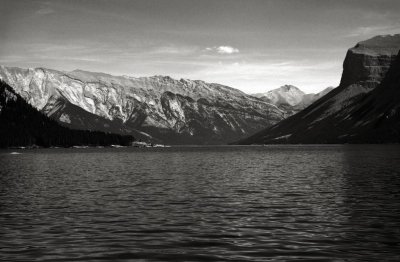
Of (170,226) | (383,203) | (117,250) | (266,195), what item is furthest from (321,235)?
(266,195)

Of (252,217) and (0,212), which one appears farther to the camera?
(0,212)

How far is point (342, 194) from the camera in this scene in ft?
201

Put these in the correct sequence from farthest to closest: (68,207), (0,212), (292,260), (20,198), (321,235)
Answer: (20,198), (68,207), (0,212), (321,235), (292,260)

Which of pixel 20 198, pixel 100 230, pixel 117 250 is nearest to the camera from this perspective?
pixel 117 250

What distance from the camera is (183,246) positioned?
32.2 metres

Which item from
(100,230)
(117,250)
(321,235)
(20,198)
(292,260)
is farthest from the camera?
(20,198)

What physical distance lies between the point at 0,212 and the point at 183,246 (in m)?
23.8

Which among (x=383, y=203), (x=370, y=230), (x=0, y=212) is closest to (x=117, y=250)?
(x=370, y=230)

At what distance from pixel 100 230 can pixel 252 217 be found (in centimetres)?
1364

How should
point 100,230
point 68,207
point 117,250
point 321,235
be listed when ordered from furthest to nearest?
point 68,207
point 100,230
point 321,235
point 117,250

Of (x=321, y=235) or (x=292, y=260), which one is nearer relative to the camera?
(x=292, y=260)

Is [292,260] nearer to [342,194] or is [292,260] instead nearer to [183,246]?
[183,246]

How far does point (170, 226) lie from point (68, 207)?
1605cm

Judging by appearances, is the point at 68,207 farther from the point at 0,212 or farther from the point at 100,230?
the point at 100,230
